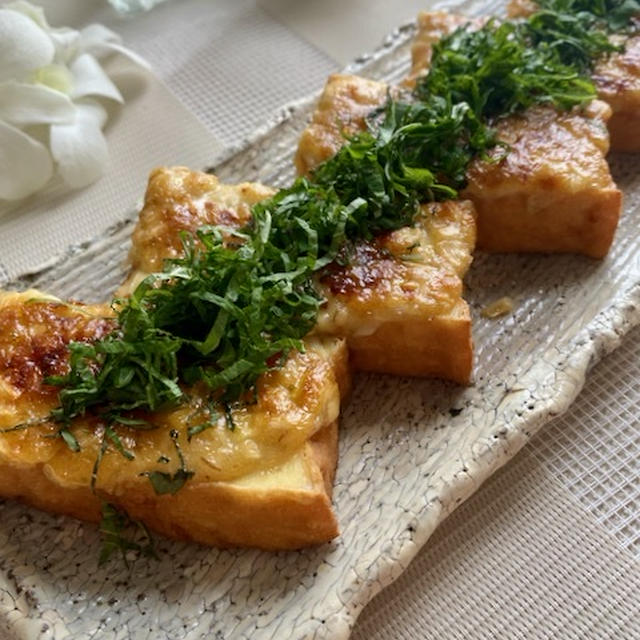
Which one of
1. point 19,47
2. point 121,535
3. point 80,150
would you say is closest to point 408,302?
point 121,535

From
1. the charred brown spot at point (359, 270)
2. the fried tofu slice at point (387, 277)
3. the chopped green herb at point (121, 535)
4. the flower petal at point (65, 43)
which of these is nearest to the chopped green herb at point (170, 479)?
the chopped green herb at point (121, 535)

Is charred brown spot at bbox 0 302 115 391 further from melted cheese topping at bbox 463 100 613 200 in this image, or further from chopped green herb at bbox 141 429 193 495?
melted cheese topping at bbox 463 100 613 200

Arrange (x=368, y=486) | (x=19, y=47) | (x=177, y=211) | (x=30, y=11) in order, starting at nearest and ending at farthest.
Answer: (x=368, y=486) < (x=177, y=211) < (x=19, y=47) < (x=30, y=11)

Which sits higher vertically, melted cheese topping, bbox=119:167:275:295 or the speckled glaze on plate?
melted cheese topping, bbox=119:167:275:295

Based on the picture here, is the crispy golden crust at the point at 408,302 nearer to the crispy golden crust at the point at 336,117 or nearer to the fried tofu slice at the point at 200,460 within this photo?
the fried tofu slice at the point at 200,460

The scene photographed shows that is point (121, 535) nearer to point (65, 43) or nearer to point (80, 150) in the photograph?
point (80, 150)

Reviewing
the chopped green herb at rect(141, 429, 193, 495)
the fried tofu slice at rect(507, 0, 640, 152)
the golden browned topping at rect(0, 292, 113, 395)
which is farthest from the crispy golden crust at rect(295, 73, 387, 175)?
the chopped green herb at rect(141, 429, 193, 495)
